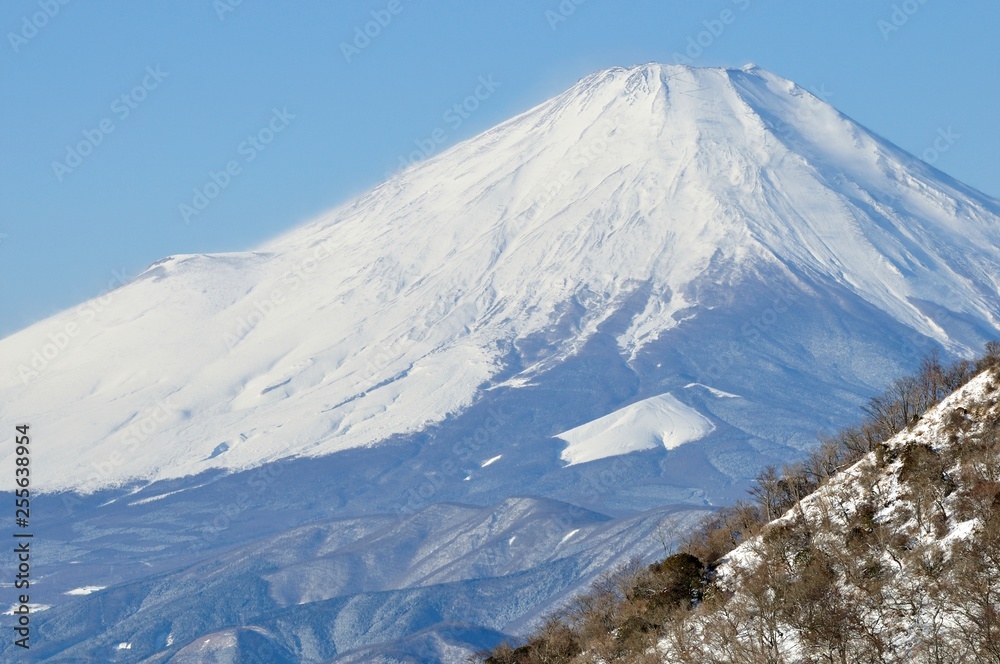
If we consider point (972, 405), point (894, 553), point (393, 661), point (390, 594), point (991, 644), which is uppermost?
point (390, 594)

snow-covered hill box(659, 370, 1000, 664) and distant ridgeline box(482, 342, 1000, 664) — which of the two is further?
distant ridgeline box(482, 342, 1000, 664)

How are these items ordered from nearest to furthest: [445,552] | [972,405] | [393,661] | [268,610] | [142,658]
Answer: [972,405] → [393,661] → [142,658] → [268,610] → [445,552]

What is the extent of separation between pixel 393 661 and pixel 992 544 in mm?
88746

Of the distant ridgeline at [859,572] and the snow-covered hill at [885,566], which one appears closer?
the snow-covered hill at [885,566]

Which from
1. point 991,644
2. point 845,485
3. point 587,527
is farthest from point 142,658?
point 991,644

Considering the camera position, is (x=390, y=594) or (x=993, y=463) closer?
(x=993, y=463)

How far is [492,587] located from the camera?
492ft

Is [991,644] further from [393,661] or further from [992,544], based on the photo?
[393,661]

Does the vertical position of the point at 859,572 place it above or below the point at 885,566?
above

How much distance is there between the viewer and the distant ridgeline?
84.3 feet

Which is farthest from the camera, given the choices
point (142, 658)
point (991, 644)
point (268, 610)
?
point (268, 610)

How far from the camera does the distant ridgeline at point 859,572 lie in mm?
25688

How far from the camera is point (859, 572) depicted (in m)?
29.1

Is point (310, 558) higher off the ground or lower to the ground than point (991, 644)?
higher
